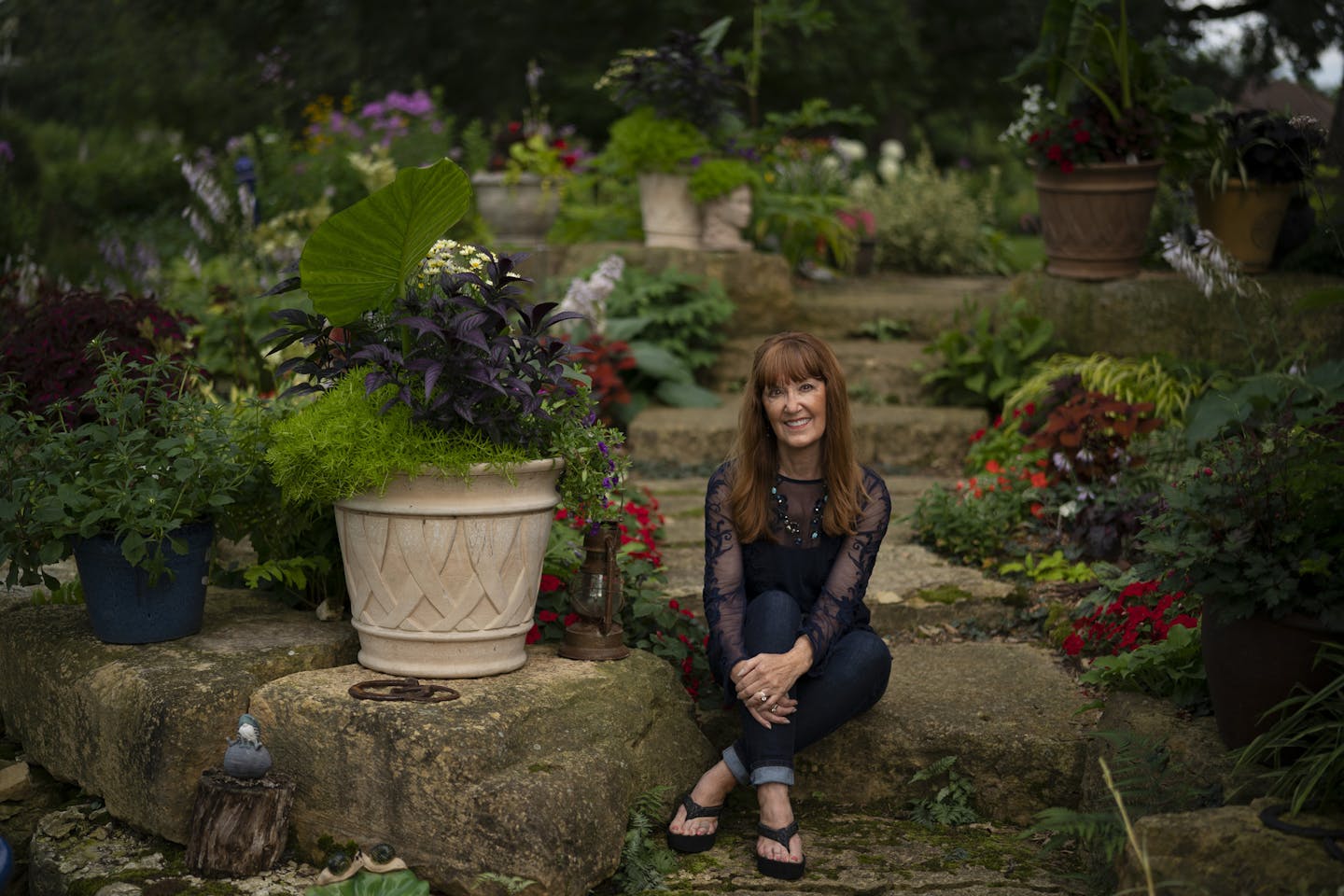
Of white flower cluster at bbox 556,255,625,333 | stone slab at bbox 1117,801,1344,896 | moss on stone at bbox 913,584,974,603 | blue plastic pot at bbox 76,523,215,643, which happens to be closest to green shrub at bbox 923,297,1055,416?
white flower cluster at bbox 556,255,625,333

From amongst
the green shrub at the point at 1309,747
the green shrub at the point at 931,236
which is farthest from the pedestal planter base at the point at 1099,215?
the green shrub at the point at 1309,747

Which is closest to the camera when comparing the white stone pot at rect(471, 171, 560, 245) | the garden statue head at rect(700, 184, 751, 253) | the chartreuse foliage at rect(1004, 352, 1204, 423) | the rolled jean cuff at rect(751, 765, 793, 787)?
the rolled jean cuff at rect(751, 765, 793, 787)

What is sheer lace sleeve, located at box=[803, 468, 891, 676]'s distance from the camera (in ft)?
10.8

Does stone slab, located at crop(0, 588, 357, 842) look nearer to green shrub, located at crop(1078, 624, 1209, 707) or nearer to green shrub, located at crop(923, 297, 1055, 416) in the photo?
green shrub, located at crop(1078, 624, 1209, 707)

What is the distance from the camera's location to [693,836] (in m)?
3.20

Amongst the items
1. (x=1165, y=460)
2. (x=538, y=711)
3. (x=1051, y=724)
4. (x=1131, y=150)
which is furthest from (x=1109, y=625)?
(x=1131, y=150)

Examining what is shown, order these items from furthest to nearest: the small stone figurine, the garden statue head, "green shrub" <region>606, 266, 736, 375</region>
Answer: the garden statue head → "green shrub" <region>606, 266, 736, 375</region> → the small stone figurine

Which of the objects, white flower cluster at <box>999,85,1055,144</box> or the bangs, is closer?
the bangs

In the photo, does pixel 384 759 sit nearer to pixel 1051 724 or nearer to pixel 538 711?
pixel 538 711

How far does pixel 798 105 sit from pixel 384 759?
18536mm

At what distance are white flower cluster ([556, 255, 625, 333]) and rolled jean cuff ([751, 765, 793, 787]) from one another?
3.78m

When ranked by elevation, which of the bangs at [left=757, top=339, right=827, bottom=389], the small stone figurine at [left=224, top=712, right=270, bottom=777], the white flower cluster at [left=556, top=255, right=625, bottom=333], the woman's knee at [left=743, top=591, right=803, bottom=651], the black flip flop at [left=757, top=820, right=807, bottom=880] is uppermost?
the white flower cluster at [left=556, top=255, right=625, bottom=333]

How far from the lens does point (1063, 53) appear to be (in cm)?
611

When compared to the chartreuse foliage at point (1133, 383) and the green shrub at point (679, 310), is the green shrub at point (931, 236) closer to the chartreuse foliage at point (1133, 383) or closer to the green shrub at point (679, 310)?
the green shrub at point (679, 310)
